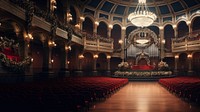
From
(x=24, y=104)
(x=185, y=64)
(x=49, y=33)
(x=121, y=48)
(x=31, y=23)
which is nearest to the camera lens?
(x=24, y=104)

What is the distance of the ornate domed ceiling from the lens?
28.1 m

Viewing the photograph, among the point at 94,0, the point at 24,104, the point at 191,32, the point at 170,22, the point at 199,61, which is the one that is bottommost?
the point at 24,104

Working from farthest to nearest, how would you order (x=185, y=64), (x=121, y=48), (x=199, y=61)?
(x=121, y=48), (x=185, y=64), (x=199, y=61)

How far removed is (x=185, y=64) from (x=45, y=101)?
28.7 m

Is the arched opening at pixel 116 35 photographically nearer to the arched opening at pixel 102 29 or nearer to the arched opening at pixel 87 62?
the arched opening at pixel 102 29

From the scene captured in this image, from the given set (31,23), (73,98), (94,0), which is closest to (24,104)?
(73,98)

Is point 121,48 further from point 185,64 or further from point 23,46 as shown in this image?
point 23,46

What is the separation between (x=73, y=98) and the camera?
568cm

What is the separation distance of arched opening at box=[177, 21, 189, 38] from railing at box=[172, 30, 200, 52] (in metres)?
2.05

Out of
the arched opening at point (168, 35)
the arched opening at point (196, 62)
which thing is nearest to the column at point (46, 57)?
the arched opening at point (168, 35)

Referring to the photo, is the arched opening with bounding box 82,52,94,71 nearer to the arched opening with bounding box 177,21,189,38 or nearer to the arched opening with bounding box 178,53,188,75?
the arched opening with bounding box 178,53,188,75

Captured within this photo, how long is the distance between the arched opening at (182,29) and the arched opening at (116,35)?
32.2 feet

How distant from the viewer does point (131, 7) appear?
1235 inches

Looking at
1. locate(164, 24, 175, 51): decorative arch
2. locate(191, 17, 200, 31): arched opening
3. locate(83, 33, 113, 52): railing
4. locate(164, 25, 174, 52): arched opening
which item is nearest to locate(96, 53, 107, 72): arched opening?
locate(83, 33, 113, 52): railing
